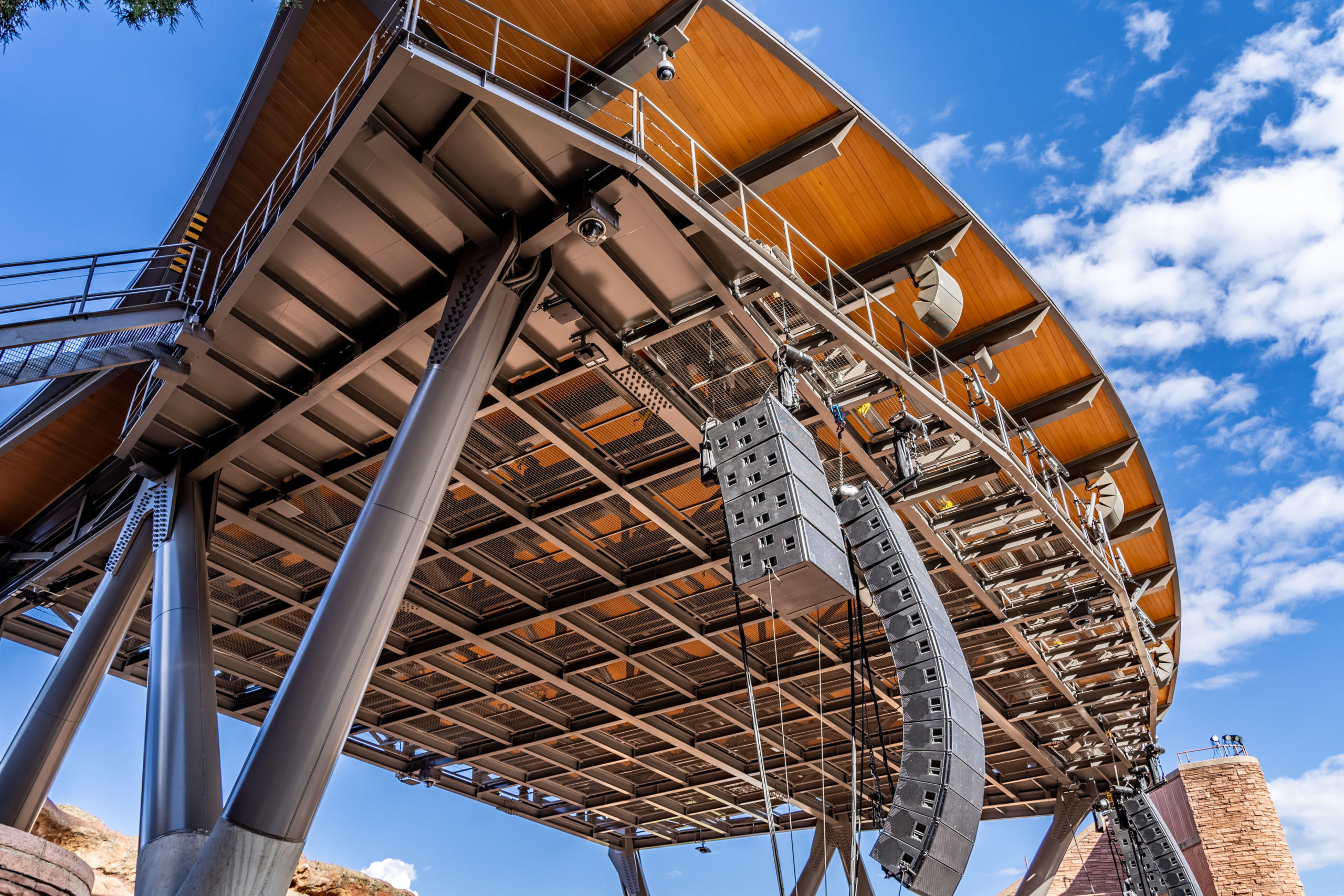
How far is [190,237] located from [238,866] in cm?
1301

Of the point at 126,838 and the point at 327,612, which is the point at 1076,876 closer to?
the point at 126,838

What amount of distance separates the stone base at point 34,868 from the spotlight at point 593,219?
8794mm

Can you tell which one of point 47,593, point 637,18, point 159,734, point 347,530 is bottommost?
point 159,734

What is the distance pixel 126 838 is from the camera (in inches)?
1134

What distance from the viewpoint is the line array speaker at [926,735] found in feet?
25.3

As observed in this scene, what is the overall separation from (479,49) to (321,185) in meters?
3.08

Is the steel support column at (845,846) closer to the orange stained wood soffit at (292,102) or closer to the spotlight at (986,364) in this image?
the spotlight at (986,364)

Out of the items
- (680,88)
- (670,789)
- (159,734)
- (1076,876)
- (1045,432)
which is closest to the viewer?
(159,734)

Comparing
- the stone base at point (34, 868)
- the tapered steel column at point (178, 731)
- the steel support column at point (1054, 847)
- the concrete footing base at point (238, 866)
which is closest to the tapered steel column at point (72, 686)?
the tapered steel column at point (178, 731)

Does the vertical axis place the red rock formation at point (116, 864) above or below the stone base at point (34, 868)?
above

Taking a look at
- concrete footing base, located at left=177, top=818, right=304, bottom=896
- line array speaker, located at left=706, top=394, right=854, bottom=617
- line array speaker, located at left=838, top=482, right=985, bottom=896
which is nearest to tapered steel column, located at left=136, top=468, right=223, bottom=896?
concrete footing base, located at left=177, top=818, right=304, bottom=896

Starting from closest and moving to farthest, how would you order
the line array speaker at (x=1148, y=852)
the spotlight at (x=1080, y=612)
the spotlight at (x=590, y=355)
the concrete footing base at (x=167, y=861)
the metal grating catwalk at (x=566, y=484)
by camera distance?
1. the concrete footing base at (x=167, y=861)
2. the metal grating catwalk at (x=566, y=484)
3. the spotlight at (x=590, y=355)
4. the spotlight at (x=1080, y=612)
5. the line array speaker at (x=1148, y=852)

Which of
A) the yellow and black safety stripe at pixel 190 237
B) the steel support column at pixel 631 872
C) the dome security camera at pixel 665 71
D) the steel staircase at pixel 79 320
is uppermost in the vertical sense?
the yellow and black safety stripe at pixel 190 237

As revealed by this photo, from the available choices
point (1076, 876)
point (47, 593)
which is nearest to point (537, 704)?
point (47, 593)
